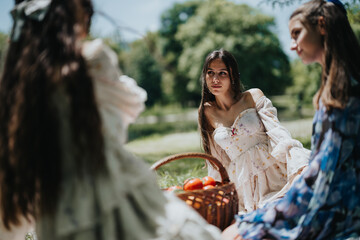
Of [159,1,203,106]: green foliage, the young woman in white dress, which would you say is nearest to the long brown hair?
the young woman in white dress

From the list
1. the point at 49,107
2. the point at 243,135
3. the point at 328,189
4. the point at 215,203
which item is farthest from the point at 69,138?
the point at 243,135

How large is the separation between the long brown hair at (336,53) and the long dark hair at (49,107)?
4.20 ft

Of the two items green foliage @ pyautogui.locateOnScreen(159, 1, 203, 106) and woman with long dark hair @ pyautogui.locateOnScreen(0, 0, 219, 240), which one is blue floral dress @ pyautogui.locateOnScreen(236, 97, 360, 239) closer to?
woman with long dark hair @ pyautogui.locateOnScreen(0, 0, 219, 240)

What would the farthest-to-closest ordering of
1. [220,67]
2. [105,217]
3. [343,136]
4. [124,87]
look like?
[220,67] < [343,136] < [124,87] < [105,217]

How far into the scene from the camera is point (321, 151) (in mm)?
1877

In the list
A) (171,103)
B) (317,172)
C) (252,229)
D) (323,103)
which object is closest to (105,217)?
(252,229)

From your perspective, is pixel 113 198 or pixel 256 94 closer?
pixel 113 198

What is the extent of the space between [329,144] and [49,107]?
1475 millimetres

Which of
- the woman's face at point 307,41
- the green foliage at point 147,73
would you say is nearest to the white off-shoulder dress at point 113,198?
the woman's face at point 307,41

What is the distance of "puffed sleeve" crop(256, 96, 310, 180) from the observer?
299 cm

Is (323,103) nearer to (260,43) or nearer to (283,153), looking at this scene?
(283,153)

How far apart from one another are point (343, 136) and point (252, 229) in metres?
0.77

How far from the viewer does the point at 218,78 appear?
3734 millimetres

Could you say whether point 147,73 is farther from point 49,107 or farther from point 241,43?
point 49,107
